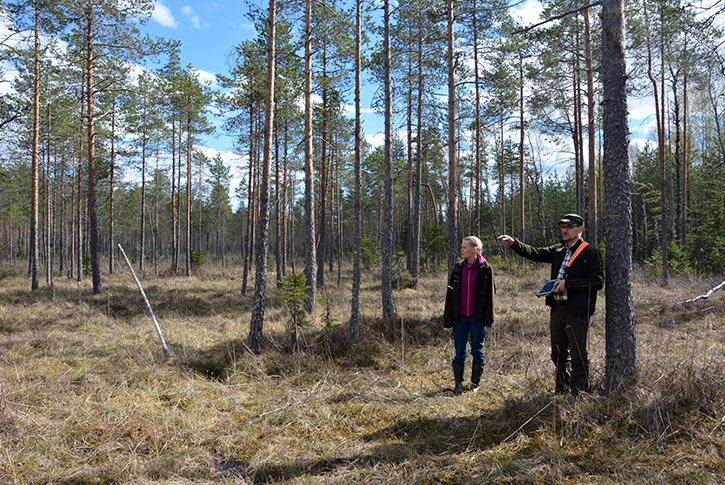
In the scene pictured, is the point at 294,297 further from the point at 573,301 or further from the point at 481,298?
the point at 573,301

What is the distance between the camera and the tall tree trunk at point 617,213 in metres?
3.73

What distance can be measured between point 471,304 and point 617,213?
6.11 feet

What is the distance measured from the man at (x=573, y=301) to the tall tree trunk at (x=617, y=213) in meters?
0.25

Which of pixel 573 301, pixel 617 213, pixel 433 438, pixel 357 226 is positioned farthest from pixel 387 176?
pixel 433 438

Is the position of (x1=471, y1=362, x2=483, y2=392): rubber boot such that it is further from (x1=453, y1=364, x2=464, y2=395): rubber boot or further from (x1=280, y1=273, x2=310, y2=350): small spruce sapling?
(x1=280, y1=273, x2=310, y2=350): small spruce sapling

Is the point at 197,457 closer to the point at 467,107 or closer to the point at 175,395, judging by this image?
the point at 175,395

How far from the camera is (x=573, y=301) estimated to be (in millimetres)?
3742

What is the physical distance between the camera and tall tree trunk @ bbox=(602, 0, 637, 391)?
3.73 metres

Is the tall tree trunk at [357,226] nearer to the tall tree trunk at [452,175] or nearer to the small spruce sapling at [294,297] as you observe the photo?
the small spruce sapling at [294,297]

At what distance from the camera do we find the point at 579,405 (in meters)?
3.54

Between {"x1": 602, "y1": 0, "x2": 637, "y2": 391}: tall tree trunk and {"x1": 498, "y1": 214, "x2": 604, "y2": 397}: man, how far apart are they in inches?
9.7

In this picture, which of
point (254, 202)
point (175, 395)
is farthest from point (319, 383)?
point (254, 202)

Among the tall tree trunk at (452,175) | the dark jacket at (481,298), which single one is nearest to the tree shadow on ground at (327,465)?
the dark jacket at (481,298)

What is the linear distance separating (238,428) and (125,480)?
1172mm
